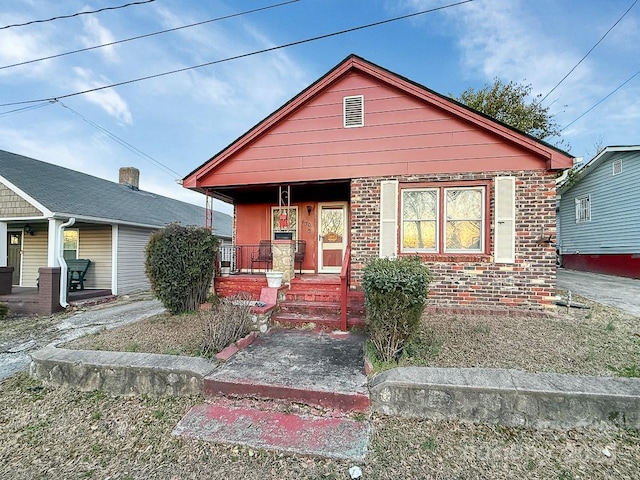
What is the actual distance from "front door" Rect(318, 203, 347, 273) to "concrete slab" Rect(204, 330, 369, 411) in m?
3.87

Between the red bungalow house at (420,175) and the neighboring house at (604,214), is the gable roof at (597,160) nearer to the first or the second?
A: the neighboring house at (604,214)

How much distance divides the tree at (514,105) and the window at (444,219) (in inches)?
469

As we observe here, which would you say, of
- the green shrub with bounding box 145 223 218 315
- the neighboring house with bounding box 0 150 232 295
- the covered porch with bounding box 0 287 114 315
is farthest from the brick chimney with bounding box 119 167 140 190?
the green shrub with bounding box 145 223 218 315

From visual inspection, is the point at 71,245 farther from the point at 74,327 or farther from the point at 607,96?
the point at 607,96

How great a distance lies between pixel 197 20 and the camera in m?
6.91

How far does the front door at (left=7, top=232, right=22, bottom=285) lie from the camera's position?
11.0 metres

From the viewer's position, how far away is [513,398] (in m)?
2.73

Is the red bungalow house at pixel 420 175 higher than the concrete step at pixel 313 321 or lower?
higher

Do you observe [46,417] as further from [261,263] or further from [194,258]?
[261,263]

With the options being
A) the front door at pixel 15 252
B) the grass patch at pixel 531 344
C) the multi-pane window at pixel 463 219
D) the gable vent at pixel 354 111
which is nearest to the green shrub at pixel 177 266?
the grass patch at pixel 531 344

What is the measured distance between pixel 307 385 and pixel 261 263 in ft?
19.6

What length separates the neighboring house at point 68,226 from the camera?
8.42 meters

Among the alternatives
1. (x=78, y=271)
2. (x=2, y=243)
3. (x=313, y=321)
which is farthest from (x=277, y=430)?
(x=2, y=243)

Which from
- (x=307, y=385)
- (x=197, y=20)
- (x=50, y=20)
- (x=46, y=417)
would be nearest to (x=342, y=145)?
(x=197, y=20)
